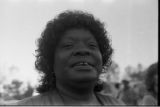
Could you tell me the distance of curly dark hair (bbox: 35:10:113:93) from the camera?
1.23 m

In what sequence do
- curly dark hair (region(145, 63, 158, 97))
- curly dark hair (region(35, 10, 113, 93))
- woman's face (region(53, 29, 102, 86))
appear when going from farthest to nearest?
curly dark hair (region(145, 63, 158, 97)), curly dark hair (region(35, 10, 113, 93)), woman's face (region(53, 29, 102, 86))

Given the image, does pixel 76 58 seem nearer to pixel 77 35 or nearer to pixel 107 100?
pixel 77 35

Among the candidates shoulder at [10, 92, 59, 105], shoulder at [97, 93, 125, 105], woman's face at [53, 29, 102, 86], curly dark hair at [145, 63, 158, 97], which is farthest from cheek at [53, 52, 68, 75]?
curly dark hair at [145, 63, 158, 97]

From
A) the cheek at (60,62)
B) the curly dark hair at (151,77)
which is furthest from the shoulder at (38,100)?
the curly dark hair at (151,77)

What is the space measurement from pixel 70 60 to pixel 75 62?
0.02 metres

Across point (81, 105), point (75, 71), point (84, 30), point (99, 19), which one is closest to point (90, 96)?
point (81, 105)

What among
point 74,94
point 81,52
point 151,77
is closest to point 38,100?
point 74,94

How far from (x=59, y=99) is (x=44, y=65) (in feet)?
0.71

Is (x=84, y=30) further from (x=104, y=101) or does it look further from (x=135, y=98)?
(x=135, y=98)

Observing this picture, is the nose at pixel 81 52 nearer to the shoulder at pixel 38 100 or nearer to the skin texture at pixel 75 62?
the skin texture at pixel 75 62

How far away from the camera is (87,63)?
112cm

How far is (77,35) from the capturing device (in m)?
1.17

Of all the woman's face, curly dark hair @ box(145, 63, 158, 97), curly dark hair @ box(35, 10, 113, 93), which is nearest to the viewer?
the woman's face

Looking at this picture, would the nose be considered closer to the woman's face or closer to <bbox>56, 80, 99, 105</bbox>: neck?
the woman's face
